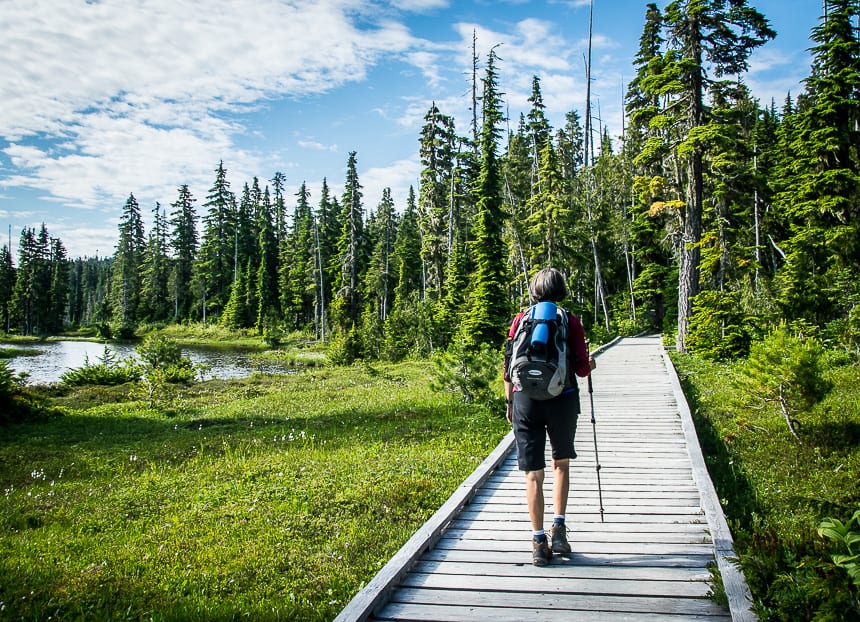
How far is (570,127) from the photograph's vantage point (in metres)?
68.8

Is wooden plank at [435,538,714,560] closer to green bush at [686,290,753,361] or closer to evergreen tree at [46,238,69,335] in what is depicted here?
green bush at [686,290,753,361]

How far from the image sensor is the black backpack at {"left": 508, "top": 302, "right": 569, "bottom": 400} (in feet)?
13.8

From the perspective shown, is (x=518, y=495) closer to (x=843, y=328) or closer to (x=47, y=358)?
(x=843, y=328)

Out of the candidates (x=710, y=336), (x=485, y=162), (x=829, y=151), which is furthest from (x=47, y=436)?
(x=829, y=151)

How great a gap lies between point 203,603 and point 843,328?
1626cm

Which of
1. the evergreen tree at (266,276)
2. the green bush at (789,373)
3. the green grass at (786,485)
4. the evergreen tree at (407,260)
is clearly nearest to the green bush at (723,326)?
the green grass at (786,485)

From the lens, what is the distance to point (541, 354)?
4.25 metres

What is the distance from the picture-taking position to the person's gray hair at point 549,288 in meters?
4.52

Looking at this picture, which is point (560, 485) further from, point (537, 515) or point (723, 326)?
point (723, 326)

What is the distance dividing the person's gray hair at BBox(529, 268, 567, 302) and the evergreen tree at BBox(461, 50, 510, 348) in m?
25.8

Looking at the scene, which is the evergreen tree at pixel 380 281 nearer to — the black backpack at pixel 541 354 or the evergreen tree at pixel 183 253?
the evergreen tree at pixel 183 253

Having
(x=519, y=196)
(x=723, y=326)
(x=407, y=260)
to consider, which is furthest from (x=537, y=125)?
(x=723, y=326)

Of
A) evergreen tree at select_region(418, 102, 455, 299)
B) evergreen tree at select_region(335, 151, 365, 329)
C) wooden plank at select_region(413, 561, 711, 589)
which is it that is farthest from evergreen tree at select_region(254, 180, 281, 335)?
wooden plank at select_region(413, 561, 711, 589)

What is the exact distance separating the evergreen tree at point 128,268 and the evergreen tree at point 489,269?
175ft
